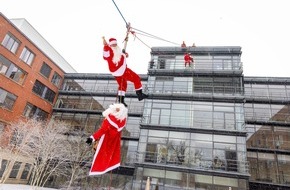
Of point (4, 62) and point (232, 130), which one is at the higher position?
point (4, 62)

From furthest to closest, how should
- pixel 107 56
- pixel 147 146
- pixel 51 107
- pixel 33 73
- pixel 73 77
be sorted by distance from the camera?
pixel 73 77
pixel 51 107
pixel 33 73
pixel 147 146
pixel 107 56

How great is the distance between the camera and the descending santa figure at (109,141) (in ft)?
11.9

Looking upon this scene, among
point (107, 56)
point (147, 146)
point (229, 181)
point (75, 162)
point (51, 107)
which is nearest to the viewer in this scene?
point (107, 56)

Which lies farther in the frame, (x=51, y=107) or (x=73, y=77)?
(x=73, y=77)

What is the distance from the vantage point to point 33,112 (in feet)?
85.1

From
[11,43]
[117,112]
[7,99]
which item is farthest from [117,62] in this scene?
[11,43]

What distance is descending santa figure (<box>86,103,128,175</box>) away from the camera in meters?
3.62

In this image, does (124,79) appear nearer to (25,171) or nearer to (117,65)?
(117,65)

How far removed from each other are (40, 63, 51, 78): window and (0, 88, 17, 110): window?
530 cm

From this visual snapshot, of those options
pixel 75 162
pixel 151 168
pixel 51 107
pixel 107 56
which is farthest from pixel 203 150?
pixel 51 107

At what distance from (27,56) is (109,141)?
84.3ft

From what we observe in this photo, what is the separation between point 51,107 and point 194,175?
69.1ft

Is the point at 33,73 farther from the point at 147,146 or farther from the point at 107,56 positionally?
the point at 107,56

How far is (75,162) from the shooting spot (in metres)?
22.0
